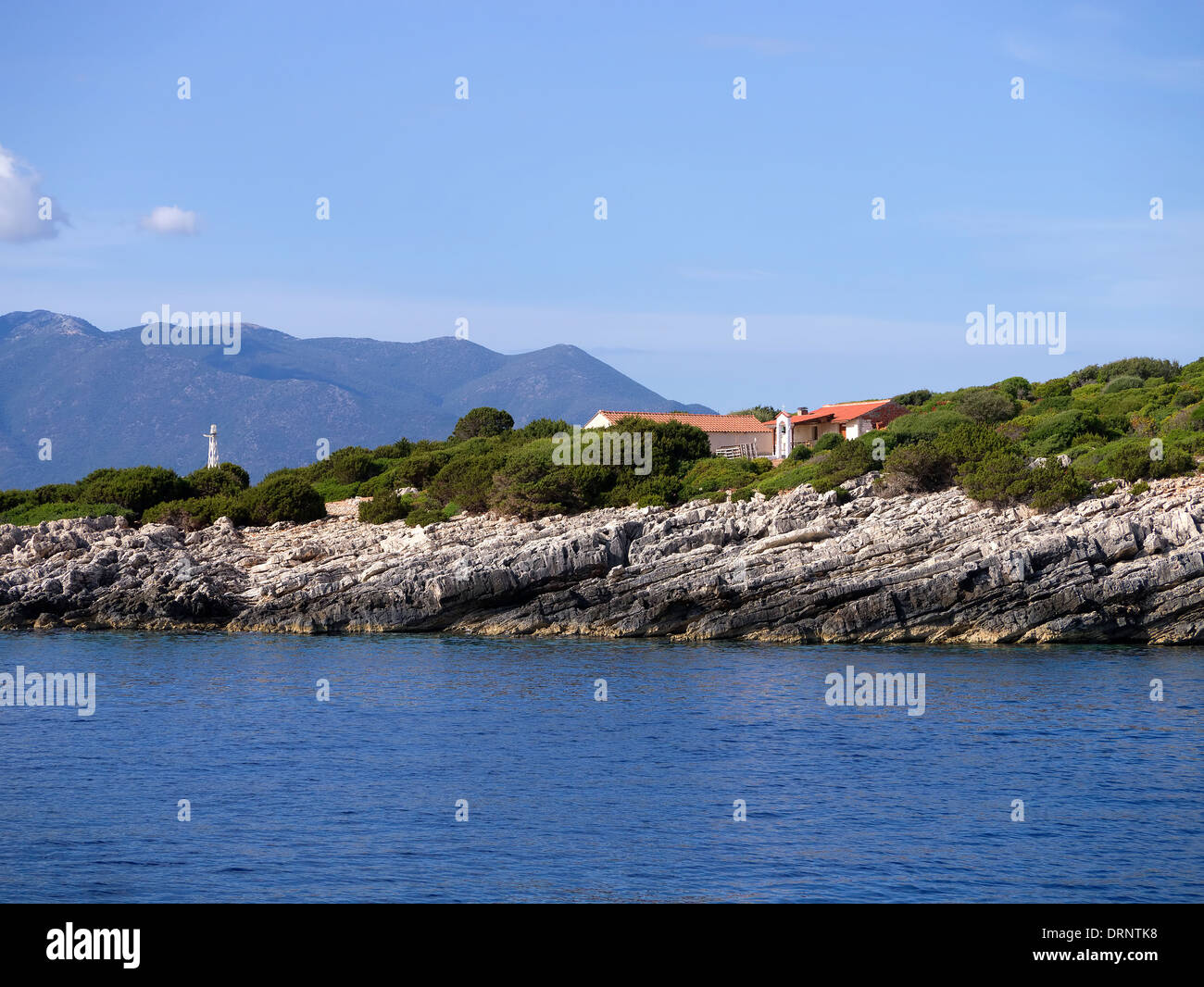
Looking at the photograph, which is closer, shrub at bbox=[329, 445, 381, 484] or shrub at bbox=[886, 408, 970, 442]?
shrub at bbox=[886, 408, 970, 442]

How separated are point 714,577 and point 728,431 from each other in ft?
108

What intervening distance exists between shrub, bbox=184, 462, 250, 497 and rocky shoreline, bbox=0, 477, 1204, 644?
14.3 meters

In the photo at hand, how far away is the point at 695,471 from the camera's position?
61.3 m

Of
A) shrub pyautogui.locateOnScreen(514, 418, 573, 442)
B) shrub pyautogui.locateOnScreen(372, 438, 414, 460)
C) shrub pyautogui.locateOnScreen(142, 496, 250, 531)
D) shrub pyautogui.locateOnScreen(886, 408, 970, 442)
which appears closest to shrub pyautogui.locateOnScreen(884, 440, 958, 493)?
shrub pyautogui.locateOnScreen(886, 408, 970, 442)

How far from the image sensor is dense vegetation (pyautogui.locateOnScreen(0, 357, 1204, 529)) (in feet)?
164

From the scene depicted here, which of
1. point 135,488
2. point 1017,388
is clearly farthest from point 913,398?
point 135,488

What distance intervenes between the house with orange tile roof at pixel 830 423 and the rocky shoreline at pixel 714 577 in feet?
71.6

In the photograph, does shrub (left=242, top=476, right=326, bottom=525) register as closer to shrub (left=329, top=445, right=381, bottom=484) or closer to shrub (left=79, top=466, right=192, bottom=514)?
shrub (left=79, top=466, right=192, bottom=514)

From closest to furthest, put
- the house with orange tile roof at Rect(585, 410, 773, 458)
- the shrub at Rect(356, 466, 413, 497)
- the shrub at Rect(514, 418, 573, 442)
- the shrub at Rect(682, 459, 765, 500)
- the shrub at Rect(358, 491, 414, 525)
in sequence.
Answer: the shrub at Rect(682, 459, 765, 500) < the shrub at Rect(358, 491, 414, 525) < the shrub at Rect(356, 466, 413, 497) < the house with orange tile roof at Rect(585, 410, 773, 458) < the shrub at Rect(514, 418, 573, 442)

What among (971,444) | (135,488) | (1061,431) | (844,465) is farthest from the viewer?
(135,488)

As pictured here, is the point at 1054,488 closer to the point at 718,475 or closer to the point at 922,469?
the point at 922,469
